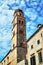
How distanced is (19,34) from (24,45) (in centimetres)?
341

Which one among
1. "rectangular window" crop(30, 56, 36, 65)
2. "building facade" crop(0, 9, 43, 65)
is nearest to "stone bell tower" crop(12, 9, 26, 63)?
"building facade" crop(0, 9, 43, 65)

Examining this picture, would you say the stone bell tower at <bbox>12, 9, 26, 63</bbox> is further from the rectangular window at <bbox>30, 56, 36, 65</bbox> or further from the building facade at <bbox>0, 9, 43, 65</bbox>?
the rectangular window at <bbox>30, 56, 36, 65</bbox>

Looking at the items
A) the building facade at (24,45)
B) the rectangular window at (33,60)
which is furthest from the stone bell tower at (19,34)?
the rectangular window at (33,60)

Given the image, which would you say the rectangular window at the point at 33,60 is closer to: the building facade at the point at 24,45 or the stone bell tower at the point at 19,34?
the building facade at the point at 24,45

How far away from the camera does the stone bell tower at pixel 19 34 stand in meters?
42.1

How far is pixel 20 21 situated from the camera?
151 feet

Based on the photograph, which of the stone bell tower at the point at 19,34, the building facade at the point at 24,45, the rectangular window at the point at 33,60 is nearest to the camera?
the building facade at the point at 24,45

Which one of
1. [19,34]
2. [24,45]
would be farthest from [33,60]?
[19,34]

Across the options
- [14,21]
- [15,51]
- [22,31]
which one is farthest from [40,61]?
[14,21]

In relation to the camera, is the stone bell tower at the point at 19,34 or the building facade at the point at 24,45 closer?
the building facade at the point at 24,45

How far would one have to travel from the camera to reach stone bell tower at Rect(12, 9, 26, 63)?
42125mm

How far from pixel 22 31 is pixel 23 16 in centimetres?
492

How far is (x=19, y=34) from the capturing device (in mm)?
44312

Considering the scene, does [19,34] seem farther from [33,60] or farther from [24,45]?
[33,60]
